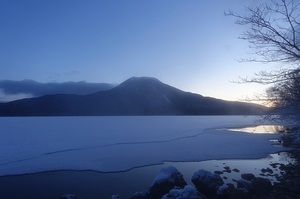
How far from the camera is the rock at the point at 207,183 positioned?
8990 mm

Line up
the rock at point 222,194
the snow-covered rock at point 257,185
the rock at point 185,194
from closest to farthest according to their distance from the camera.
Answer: the rock at point 185,194 < the rock at point 222,194 < the snow-covered rock at point 257,185

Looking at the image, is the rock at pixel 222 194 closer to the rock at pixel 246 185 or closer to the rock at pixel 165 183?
the rock at pixel 246 185

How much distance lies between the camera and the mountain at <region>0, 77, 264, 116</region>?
13312 cm

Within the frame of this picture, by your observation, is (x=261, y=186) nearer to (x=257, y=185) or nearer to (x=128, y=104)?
(x=257, y=185)

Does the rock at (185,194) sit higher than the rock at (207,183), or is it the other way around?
the rock at (185,194)

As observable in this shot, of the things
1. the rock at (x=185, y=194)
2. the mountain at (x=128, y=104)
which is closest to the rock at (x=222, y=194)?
the rock at (x=185, y=194)

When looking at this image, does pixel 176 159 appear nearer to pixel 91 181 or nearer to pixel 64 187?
pixel 91 181

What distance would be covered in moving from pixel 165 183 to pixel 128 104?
491ft

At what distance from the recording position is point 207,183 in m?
9.14

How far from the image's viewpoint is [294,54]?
5625mm

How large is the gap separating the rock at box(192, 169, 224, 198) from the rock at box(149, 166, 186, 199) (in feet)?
2.06

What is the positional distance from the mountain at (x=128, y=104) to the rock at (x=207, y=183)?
405 ft

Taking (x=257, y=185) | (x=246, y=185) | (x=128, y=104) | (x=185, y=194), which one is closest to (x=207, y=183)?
(x=246, y=185)

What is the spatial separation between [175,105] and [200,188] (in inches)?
5924
